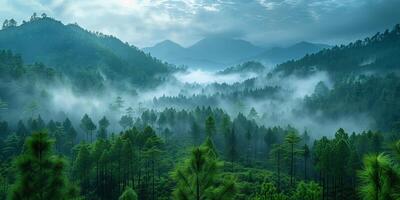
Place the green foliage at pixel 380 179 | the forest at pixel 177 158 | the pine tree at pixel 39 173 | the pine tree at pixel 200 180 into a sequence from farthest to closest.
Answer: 1. the pine tree at pixel 200 180
2. the forest at pixel 177 158
3. the pine tree at pixel 39 173
4. the green foliage at pixel 380 179

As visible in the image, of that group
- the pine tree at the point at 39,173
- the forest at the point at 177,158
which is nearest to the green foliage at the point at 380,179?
the forest at the point at 177,158

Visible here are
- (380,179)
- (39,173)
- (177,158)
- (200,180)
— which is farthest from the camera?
(177,158)

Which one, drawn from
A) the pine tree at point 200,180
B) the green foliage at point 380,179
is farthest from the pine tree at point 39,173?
the green foliage at point 380,179

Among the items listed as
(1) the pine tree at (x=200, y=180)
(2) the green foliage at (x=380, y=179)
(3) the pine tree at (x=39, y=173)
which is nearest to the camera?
(2) the green foliage at (x=380, y=179)

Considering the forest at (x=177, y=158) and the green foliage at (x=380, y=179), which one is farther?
the forest at (x=177, y=158)

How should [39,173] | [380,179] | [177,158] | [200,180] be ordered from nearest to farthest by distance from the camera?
[380,179] → [39,173] → [200,180] → [177,158]

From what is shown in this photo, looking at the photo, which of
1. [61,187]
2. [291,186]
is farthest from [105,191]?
[61,187]

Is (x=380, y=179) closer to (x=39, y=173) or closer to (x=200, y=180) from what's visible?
(x=200, y=180)

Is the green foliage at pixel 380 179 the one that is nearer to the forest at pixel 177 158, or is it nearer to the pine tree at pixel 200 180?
the forest at pixel 177 158

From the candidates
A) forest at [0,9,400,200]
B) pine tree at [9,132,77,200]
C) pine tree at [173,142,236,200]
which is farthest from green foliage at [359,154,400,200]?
pine tree at [9,132,77,200]

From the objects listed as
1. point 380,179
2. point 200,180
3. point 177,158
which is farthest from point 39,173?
point 177,158

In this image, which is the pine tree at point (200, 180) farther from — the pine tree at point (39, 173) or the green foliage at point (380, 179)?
the green foliage at point (380, 179)

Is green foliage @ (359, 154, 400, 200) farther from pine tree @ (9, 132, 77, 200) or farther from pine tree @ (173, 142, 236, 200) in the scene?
pine tree @ (9, 132, 77, 200)

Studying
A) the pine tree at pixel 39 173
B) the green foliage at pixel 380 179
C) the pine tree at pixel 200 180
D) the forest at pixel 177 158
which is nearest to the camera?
the green foliage at pixel 380 179
